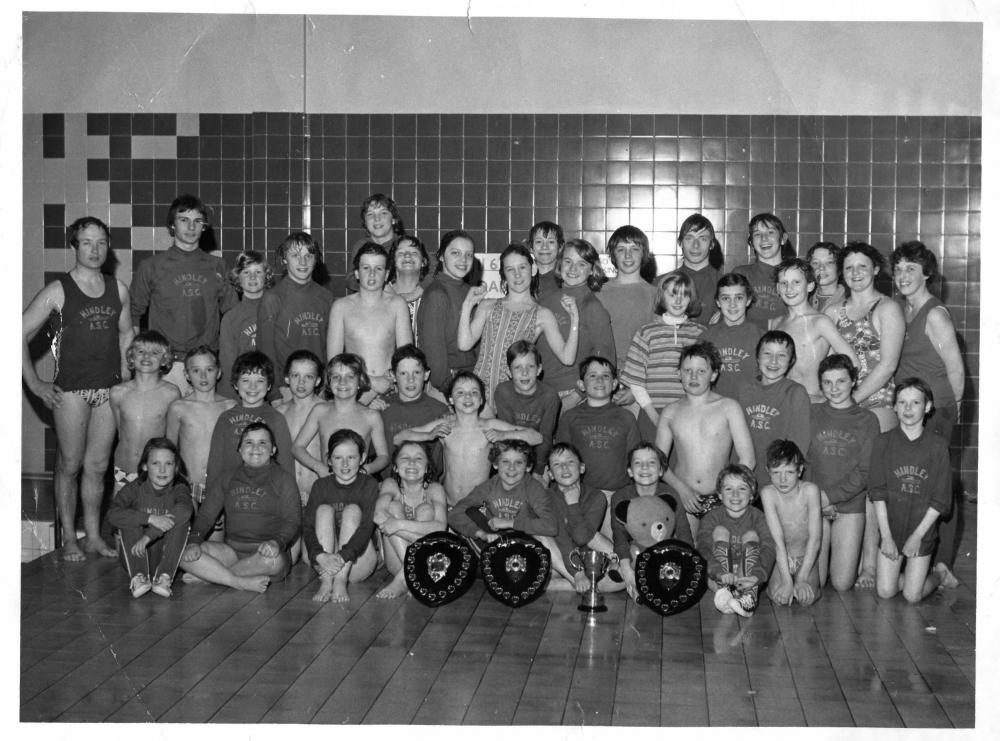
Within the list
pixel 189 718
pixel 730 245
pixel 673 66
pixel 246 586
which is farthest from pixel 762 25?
pixel 189 718

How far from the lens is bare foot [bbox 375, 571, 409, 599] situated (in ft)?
18.6

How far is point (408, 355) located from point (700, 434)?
156 centimetres

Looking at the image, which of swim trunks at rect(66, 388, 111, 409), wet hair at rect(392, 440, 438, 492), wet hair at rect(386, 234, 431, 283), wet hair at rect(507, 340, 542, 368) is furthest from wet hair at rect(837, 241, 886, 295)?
swim trunks at rect(66, 388, 111, 409)

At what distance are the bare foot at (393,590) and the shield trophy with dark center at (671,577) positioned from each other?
115cm

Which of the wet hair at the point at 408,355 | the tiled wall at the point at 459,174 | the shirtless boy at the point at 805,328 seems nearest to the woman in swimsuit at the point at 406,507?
the wet hair at the point at 408,355

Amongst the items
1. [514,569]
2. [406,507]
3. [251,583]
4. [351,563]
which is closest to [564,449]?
[514,569]

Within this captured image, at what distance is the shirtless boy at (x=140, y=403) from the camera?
6.41 metres

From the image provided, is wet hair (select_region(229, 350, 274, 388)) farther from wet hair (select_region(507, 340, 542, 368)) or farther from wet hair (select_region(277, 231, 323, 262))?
wet hair (select_region(507, 340, 542, 368))

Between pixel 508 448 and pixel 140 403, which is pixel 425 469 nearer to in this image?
pixel 508 448

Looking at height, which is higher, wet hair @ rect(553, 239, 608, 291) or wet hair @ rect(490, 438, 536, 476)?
wet hair @ rect(553, 239, 608, 291)

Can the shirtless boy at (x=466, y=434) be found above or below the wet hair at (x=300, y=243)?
below

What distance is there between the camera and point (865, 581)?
5.99 meters

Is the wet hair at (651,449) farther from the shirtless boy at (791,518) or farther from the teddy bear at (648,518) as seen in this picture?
the shirtless boy at (791,518)

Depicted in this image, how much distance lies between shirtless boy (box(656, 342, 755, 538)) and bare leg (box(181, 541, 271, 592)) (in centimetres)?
211
